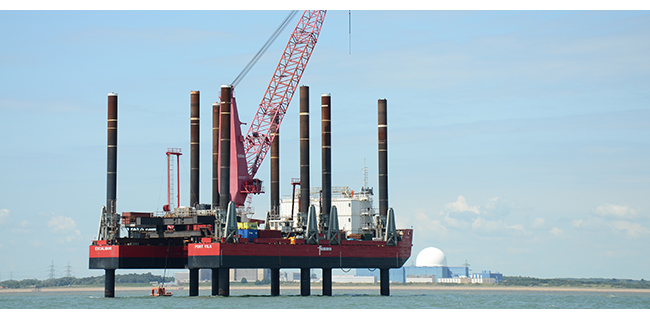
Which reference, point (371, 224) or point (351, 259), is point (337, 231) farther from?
point (371, 224)

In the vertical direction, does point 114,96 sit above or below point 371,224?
above

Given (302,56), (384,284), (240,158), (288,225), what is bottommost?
(384,284)

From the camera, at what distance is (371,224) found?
115500mm

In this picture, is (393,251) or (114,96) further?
(393,251)

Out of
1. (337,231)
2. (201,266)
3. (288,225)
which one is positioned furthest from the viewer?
(288,225)

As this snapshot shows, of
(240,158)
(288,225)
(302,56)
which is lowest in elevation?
(288,225)

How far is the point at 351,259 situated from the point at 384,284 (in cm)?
881

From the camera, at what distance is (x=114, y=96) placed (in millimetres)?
96812

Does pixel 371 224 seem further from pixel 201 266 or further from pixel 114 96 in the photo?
pixel 114 96

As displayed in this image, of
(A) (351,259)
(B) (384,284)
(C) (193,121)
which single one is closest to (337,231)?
(A) (351,259)

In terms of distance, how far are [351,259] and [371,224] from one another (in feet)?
37.3

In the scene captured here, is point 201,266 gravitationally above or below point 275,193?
below

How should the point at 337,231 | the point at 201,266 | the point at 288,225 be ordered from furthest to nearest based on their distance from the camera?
1. the point at 288,225
2. the point at 337,231
3. the point at 201,266

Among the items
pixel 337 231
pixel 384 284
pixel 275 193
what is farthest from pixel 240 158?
pixel 384 284
